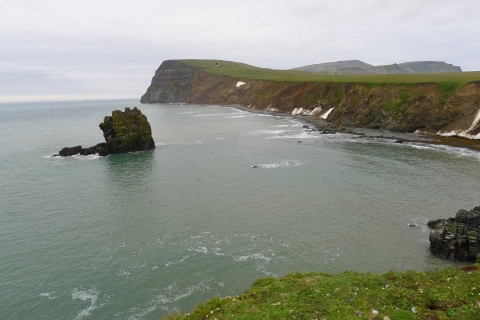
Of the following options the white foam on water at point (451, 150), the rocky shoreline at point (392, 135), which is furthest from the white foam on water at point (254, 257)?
the rocky shoreline at point (392, 135)

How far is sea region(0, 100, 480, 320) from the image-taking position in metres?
24.0

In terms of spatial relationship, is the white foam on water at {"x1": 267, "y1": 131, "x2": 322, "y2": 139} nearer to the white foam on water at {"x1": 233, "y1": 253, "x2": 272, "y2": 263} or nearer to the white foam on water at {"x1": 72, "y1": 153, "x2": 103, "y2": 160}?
the white foam on water at {"x1": 72, "y1": 153, "x2": 103, "y2": 160}

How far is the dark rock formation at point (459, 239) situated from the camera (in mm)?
26719

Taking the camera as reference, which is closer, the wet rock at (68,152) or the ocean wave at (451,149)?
the ocean wave at (451,149)

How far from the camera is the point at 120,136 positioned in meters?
71.1

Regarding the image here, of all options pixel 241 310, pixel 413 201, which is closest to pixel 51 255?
pixel 241 310

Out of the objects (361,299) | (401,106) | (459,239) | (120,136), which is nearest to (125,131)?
(120,136)

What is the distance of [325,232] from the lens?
3200 cm

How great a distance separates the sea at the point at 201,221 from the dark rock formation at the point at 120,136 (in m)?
3.98

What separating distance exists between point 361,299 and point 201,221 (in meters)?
20.9

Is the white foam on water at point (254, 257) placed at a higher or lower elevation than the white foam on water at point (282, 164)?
lower

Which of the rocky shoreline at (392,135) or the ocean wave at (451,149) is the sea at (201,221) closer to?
the ocean wave at (451,149)

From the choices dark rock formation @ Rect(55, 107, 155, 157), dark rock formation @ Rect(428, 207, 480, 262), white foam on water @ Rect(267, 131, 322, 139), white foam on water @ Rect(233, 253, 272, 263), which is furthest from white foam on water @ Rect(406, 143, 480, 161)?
dark rock formation @ Rect(55, 107, 155, 157)

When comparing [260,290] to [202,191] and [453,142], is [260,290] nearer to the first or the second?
[202,191]
